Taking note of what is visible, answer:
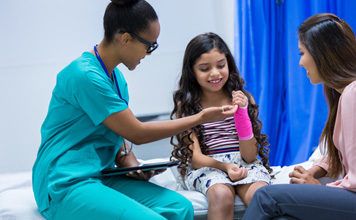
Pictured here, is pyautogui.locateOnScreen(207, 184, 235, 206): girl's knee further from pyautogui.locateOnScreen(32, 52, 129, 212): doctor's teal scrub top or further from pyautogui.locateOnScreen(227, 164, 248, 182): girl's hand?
pyautogui.locateOnScreen(32, 52, 129, 212): doctor's teal scrub top

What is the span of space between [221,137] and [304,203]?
2.62 ft

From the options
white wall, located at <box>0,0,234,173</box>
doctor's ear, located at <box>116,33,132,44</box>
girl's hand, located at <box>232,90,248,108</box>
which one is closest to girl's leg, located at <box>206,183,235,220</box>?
girl's hand, located at <box>232,90,248,108</box>

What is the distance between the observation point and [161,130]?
5.30 ft

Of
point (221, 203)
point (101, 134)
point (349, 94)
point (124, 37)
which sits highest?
point (124, 37)

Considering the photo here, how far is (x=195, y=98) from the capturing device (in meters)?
2.21

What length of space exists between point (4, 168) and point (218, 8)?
7.75ft

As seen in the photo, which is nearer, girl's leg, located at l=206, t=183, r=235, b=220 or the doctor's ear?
the doctor's ear

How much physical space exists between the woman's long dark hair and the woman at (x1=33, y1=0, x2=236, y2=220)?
1.34 feet

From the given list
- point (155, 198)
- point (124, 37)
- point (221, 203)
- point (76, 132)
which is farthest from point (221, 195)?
point (124, 37)

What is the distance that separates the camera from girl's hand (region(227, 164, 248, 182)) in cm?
187

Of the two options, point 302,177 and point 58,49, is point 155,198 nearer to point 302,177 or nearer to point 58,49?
point 302,177

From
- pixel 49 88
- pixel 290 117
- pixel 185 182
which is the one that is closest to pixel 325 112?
pixel 290 117

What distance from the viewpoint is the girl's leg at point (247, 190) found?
180cm

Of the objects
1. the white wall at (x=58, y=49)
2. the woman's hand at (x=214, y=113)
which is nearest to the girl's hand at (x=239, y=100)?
the woman's hand at (x=214, y=113)
